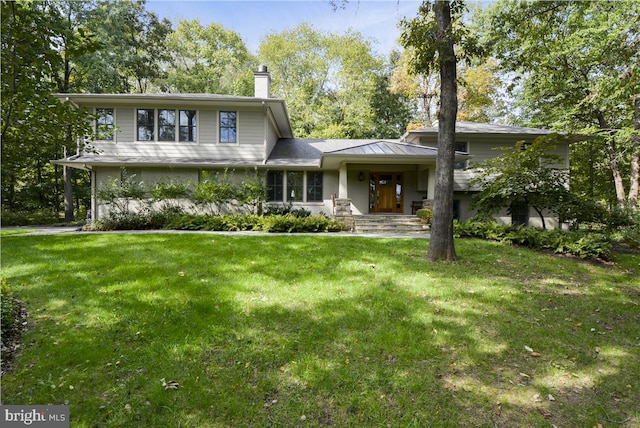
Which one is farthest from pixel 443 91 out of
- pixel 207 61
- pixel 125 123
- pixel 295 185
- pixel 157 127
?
pixel 207 61

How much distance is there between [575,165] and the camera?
70.2 feet

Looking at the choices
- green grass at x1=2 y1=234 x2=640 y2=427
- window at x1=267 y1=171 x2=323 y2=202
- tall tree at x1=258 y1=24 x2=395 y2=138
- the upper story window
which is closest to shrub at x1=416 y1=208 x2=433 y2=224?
window at x1=267 y1=171 x2=323 y2=202

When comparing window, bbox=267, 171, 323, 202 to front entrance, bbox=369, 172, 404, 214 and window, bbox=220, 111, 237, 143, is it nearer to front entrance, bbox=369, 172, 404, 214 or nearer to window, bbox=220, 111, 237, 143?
window, bbox=220, 111, 237, 143

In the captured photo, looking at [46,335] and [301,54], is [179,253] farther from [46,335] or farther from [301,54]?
[301,54]

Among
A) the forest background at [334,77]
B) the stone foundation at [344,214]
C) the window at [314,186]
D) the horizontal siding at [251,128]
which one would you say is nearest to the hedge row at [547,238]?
the forest background at [334,77]

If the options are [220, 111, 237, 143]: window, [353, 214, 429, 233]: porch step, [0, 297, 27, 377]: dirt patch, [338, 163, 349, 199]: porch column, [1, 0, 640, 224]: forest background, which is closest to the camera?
[0, 297, 27, 377]: dirt patch

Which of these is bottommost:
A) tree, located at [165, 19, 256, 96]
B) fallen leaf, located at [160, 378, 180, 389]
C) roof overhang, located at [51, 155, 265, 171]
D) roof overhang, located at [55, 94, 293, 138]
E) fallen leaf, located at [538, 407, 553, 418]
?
fallen leaf, located at [538, 407, 553, 418]

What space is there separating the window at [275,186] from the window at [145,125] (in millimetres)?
5304

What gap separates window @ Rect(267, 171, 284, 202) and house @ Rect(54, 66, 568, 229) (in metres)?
0.04

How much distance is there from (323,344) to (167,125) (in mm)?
13219

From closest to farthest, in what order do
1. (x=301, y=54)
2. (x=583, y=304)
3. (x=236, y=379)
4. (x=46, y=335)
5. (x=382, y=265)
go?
(x=236, y=379)
(x=46, y=335)
(x=583, y=304)
(x=382, y=265)
(x=301, y=54)

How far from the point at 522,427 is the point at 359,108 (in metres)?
23.7

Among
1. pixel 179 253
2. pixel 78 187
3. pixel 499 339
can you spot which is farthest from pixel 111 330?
pixel 78 187

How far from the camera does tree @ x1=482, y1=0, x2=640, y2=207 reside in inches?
261
